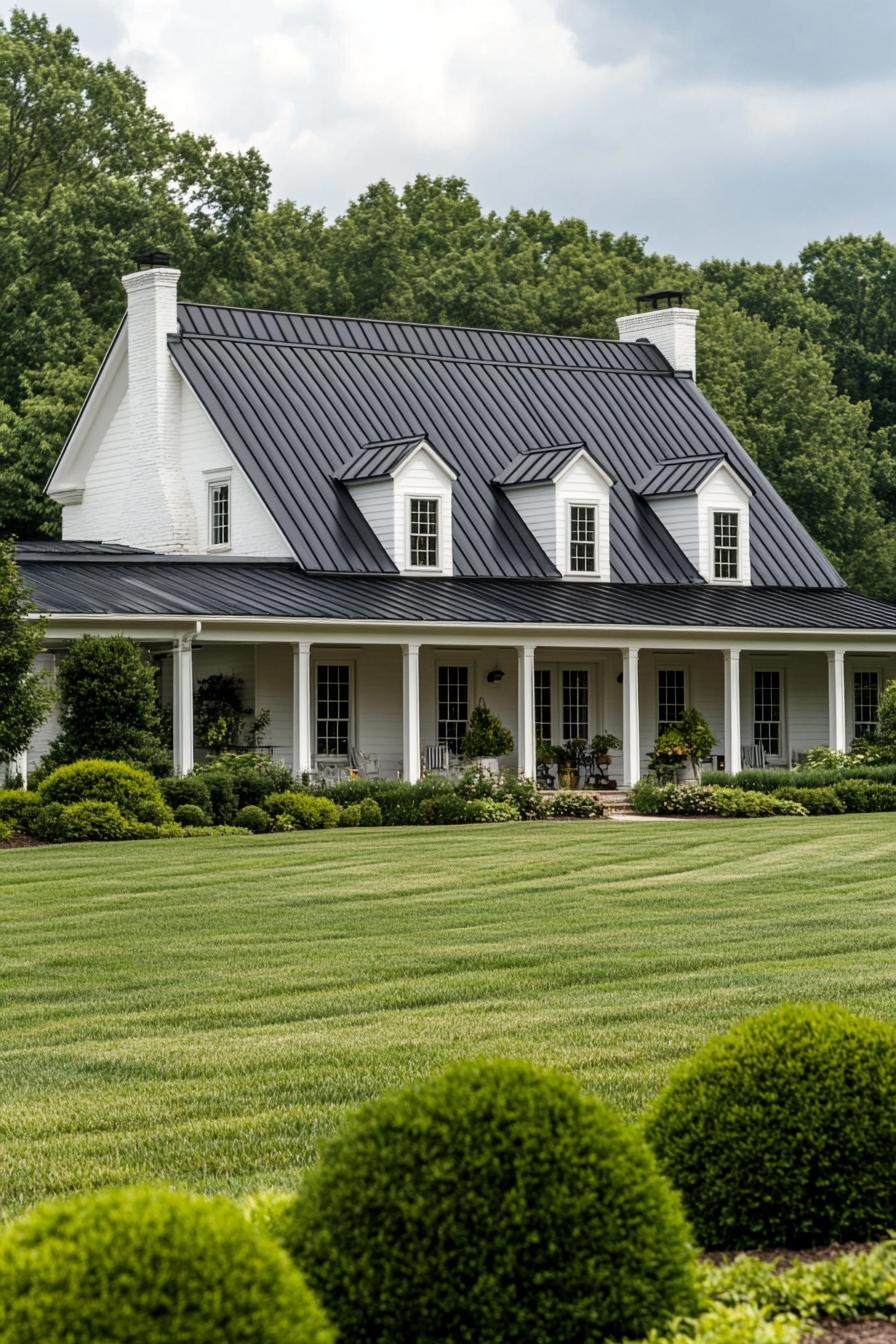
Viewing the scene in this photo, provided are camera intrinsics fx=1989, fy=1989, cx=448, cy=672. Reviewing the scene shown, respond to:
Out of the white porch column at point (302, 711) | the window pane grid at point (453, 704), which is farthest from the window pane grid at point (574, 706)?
the white porch column at point (302, 711)

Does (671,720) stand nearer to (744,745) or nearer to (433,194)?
(744,745)

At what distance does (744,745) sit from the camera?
38.3m

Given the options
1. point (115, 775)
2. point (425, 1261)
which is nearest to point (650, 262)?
point (115, 775)

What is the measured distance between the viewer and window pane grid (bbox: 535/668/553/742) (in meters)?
36.8

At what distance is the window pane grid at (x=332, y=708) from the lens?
34.3m

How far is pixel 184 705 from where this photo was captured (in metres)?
29.7

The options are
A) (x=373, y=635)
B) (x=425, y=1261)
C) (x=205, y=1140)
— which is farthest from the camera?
(x=373, y=635)

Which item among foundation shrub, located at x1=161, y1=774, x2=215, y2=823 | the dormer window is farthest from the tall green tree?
the dormer window

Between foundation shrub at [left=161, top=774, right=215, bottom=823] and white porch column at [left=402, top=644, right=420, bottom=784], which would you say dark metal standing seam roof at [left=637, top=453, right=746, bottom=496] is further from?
foundation shrub at [left=161, top=774, right=215, bottom=823]

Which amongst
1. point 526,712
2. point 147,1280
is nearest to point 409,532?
point 526,712

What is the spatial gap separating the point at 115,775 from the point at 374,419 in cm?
1380

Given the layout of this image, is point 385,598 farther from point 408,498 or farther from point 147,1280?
point 147,1280

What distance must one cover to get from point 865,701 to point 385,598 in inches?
481

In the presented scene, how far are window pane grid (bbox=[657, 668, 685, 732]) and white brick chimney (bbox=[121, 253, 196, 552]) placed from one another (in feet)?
30.7
